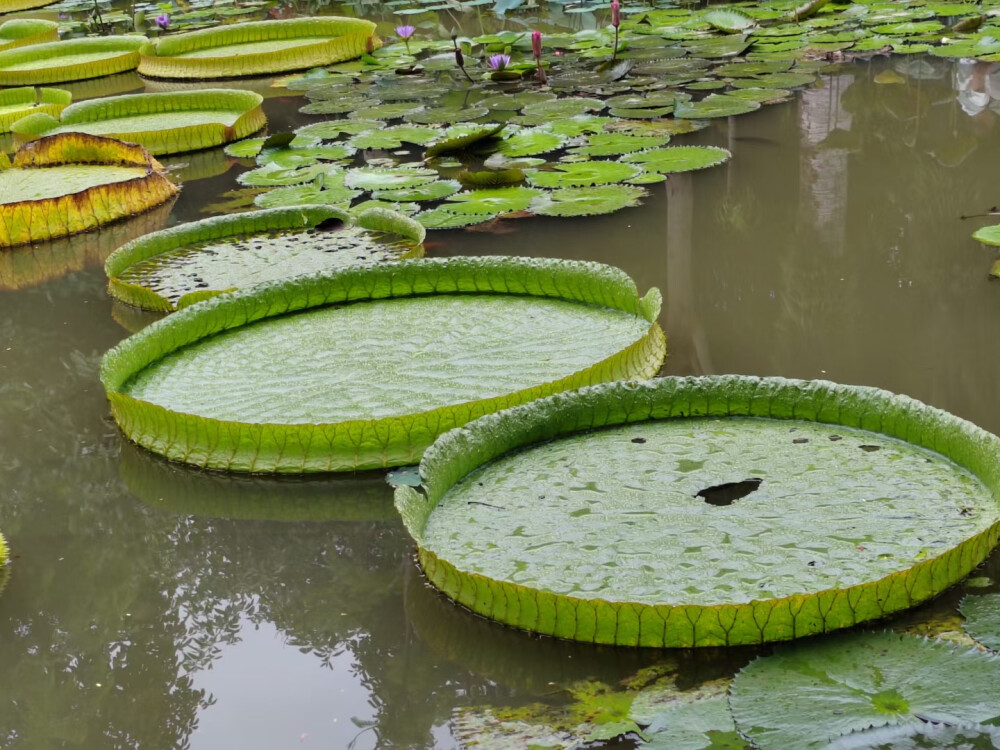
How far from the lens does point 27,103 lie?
809cm

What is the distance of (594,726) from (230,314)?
202 centimetres

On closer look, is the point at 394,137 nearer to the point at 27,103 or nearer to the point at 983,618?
the point at 27,103

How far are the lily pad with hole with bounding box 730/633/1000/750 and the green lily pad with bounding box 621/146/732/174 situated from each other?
331 centimetres

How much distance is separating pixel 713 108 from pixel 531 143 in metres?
1.05

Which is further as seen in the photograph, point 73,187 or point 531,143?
point 531,143

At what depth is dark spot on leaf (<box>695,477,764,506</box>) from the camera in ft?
7.35

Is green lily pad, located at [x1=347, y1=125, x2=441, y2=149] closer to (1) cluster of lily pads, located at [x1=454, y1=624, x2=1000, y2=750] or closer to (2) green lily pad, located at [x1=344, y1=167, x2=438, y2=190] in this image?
(2) green lily pad, located at [x1=344, y1=167, x2=438, y2=190]

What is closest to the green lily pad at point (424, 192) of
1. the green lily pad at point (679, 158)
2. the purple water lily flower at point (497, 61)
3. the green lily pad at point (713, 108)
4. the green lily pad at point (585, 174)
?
the green lily pad at point (585, 174)

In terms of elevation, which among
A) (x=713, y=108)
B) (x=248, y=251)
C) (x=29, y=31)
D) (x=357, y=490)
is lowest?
(x=357, y=490)

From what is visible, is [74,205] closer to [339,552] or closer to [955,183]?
[339,552]

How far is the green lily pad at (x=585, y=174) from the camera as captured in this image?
4.81 m

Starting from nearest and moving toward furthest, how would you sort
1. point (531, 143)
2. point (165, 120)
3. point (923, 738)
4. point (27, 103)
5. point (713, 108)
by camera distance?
point (923, 738)
point (531, 143)
point (713, 108)
point (165, 120)
point (27, 103)

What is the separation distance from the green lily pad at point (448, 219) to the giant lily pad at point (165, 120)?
7.63 ft

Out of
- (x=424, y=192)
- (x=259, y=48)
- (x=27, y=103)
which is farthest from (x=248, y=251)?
(x=259, y=48)
